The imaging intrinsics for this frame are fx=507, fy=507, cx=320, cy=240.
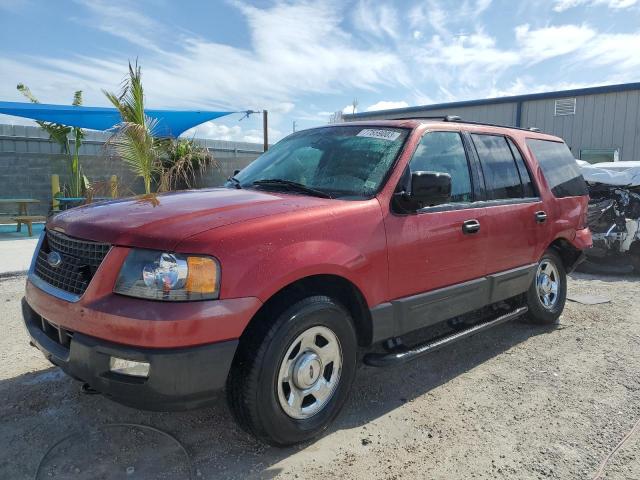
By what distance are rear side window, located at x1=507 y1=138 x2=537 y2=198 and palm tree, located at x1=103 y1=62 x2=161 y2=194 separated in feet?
19.1

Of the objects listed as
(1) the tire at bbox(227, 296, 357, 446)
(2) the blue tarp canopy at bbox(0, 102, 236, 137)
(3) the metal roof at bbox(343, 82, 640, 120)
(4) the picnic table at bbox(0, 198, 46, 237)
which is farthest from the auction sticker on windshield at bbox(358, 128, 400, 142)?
(3) the metal roof at bbox(343, 82, 640, 120)

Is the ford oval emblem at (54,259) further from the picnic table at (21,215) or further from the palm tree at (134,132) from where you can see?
the picnic table at (21,215)

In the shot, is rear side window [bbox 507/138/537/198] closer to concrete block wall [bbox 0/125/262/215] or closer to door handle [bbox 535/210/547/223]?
door handle [bbox 535/210/547/223]

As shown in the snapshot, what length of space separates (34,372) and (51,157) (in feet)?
33.4

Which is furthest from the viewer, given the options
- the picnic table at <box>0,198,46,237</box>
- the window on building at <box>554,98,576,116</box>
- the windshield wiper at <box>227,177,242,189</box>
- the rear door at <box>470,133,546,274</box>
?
the window on building at <box>554,98,576,116</box>

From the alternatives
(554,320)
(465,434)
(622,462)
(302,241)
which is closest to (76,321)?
(302,241)

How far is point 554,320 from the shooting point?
517 cm

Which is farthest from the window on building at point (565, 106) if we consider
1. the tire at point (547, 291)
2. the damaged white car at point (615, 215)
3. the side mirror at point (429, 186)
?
the side mirror at point (429, 186)

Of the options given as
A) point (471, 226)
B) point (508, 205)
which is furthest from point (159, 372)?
point (508, 205)

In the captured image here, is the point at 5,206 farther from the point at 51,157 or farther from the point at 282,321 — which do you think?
the point at 282,321

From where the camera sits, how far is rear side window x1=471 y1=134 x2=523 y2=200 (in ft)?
13.6

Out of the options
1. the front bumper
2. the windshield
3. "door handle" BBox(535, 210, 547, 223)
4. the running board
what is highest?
the windshield

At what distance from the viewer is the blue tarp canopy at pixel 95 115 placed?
9.41 metres

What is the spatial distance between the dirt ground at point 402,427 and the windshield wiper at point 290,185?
4.73 ft
